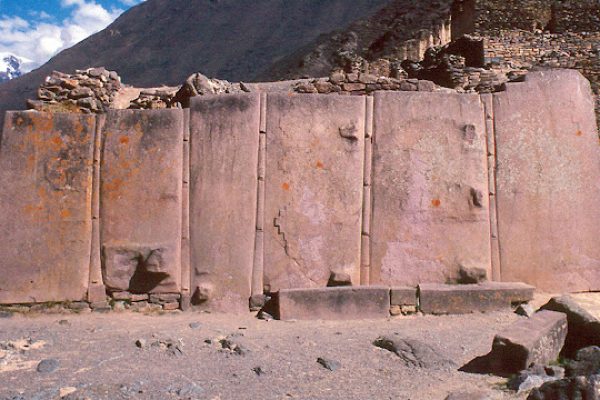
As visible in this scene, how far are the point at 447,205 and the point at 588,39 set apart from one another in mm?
18148

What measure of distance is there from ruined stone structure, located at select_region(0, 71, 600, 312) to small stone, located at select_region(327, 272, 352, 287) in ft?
0.35

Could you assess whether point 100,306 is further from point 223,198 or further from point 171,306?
point 223,198

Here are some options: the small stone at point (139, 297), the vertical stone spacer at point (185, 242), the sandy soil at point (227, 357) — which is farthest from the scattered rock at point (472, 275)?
the small stone at point (139, 297)

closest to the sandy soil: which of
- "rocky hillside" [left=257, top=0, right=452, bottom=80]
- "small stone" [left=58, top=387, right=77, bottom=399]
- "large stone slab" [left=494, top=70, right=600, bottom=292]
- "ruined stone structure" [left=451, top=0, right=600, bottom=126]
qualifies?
"small stone" [left=58, top=387, right=77, bottom=399]

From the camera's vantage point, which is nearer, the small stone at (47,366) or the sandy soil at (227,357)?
the sandy soil at (227,357)

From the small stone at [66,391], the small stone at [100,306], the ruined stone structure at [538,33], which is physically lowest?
the small stone at [66,391]

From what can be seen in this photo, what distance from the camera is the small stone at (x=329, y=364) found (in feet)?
13.3

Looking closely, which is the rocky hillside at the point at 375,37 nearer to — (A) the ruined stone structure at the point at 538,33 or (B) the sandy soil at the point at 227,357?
(A) the ruined stone structure at the point at 538,33

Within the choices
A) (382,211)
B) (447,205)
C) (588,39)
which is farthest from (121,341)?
(588,39)

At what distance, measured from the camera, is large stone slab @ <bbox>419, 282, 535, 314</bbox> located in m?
5.43

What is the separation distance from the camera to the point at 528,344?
384 cm

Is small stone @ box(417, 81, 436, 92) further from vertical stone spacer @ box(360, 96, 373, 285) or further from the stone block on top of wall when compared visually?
the stone block on top of wall

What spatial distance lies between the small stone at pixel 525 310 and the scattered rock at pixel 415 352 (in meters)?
1.34

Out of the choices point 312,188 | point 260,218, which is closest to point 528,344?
point 312,188
